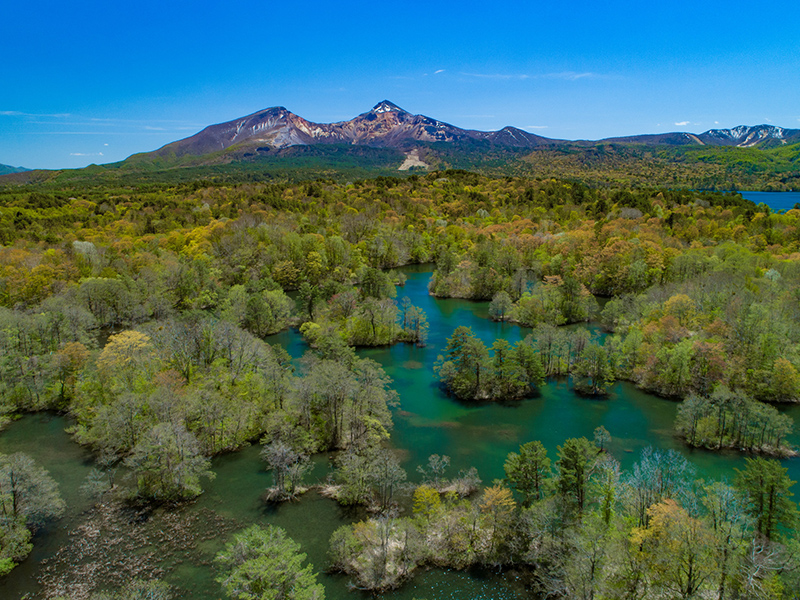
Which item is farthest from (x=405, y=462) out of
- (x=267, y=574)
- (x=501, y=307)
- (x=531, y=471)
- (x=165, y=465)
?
(x=501, y=307)

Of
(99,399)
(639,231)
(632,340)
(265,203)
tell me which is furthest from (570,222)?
(99,399)

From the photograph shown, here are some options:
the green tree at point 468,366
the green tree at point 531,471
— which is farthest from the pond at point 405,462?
the green tree at point 531,471

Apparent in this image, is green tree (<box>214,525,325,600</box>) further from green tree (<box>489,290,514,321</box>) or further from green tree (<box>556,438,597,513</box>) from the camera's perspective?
green tree (<box>489,290,514,321</box>)

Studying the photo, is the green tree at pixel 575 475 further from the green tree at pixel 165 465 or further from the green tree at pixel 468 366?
the green tree at pixel 165 465

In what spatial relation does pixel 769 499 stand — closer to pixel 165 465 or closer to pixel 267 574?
pixel 267 574

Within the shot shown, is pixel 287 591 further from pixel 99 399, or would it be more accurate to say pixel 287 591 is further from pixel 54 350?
pixel 54 350
